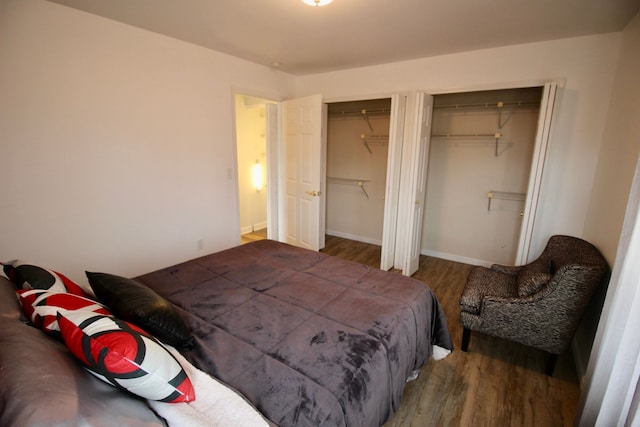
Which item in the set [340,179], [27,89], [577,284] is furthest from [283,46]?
[577,284]

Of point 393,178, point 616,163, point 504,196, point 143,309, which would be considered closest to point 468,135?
point 504,196

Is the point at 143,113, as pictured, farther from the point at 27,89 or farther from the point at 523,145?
the point at 523,145

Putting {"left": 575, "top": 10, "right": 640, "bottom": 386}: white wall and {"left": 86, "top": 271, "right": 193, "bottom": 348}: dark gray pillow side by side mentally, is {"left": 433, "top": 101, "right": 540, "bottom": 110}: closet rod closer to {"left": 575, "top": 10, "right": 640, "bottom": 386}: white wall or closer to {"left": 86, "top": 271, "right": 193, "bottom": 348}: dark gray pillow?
{"left": 575, "top": 10, "right": 640, "bottom": 386}: white wall

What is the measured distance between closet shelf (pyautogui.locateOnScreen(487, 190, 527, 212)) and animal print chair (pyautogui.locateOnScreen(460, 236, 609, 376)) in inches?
47.8

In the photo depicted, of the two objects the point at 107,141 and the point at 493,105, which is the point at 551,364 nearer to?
the point at 493,105

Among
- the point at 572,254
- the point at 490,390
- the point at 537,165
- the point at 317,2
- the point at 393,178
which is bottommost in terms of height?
the point at 490,390

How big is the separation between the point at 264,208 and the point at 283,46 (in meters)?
3.04

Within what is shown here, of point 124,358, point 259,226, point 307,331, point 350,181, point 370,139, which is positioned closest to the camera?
point 124,358

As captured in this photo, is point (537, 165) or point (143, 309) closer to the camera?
point (143, 309)

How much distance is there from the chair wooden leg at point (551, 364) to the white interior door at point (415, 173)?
1641 millimetres

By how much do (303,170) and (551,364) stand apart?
3164mm

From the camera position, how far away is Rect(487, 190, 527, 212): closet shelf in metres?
3.60

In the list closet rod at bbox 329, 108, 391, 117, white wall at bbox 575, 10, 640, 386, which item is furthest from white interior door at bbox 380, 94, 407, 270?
white wall at bbox 575, 10, 640, 386

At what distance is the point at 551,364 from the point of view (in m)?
2.06
